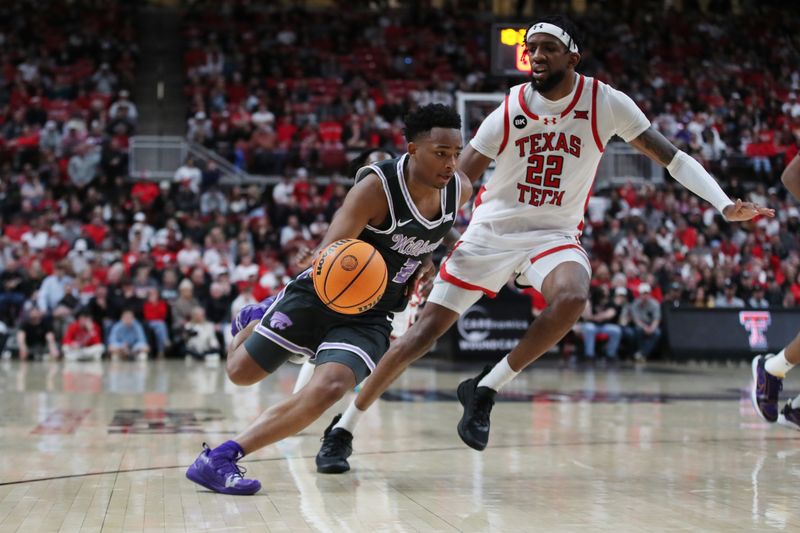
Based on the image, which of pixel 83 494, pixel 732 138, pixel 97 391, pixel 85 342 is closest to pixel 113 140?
pixel 85 342

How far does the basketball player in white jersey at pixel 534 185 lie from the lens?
543 cm

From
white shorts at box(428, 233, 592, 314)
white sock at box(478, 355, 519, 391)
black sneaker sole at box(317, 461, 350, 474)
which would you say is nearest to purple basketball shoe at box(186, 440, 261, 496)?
black sneaker sole at box(317, 461, 350, 474)

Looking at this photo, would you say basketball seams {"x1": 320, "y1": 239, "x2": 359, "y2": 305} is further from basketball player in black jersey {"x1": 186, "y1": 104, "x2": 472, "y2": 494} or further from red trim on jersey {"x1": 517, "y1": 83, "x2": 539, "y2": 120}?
red trim on jersey {"x1": 517, "y1": 83, "x2": 539, "y2": 120}

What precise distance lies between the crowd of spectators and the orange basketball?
9995 millimetres

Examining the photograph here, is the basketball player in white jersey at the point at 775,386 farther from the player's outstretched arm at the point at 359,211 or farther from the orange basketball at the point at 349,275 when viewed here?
the orange basketball at the point at 349,275

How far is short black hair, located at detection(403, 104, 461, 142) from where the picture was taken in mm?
5008

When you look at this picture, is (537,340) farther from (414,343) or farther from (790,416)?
(790,416)

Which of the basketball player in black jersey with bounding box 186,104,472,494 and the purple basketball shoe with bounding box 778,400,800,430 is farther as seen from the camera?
the purple basketball shoe with bounding box 778,400,800,430

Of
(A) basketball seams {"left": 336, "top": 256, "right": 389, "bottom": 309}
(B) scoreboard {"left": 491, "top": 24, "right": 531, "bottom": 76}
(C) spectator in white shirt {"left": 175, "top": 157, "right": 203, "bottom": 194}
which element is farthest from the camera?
(C) spectator in white shirt {"left": 175, "top": 157, "right": 203, "bottom": 194}

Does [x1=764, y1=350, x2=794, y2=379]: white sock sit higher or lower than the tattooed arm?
lower

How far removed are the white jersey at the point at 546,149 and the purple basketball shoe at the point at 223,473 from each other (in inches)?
69.5

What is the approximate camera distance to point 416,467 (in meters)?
5.62

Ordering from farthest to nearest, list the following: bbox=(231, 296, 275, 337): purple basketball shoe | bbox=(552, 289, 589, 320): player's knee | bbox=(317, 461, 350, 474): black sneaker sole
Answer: bbox=(231, 296, 275, 337): purple basketball shoe
bbox=(317, 461, 350, 474): black sneaker sole
bbox=(552, 289, 589, 320): player's knee

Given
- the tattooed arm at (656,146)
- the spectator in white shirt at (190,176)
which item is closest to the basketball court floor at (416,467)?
the tattooed arm at (656,146)
